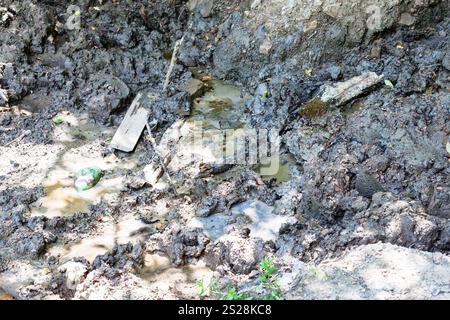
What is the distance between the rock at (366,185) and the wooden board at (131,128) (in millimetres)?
2756

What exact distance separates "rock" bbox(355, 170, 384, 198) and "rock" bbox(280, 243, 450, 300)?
4.04 feet

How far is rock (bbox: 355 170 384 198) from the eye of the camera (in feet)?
16.6

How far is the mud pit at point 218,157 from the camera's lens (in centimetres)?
427

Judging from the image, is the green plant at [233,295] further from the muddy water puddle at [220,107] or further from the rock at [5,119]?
the rock at [5,119]

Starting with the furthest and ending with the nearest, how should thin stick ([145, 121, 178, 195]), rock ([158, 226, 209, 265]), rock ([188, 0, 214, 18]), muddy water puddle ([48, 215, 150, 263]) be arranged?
rock ([188, 0, 214, 18])
thin stick ([145, 121, 178, 195])
muddy water puddle ([48, 215, 150, 263])
rock ([158, 226, 209, 265])

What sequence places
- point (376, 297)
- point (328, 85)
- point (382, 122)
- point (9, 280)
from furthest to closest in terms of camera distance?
point (328, 85)
point (382, 122)
point (9, 280)
point (376, 297)

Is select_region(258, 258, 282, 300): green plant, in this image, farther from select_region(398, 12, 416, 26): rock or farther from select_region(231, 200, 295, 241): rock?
select_region(398, 12, 416, 26): rock

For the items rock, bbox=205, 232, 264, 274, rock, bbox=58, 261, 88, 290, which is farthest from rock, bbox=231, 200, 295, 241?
Result: rock, bbox=58, 261, 88, 290

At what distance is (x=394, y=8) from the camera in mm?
6711

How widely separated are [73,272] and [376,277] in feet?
8.25
